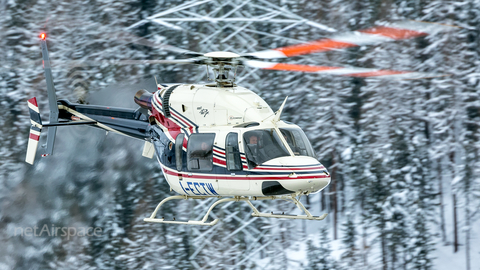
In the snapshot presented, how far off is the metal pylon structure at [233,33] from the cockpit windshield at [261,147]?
1259 cm

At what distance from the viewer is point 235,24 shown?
24203mm

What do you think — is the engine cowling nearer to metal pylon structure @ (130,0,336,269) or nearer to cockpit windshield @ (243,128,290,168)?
cockpit windshield @ (243,128,290,168)

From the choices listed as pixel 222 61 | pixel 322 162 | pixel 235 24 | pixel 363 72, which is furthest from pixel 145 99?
pixel 235 24

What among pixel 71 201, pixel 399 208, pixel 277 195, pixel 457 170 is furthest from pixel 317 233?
pixel 277 195

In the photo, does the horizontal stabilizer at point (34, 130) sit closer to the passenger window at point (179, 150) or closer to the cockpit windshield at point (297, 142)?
the passenger window at point (179, 150)

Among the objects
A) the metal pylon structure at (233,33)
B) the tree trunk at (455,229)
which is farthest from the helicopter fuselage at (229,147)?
the tree trunk at (455,229)

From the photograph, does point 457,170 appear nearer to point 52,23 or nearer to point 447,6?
point 447,6

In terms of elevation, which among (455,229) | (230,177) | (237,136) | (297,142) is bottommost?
(455,229)

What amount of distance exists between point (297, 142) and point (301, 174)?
0.72m

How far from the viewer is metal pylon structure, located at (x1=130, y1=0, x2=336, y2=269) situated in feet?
73.4

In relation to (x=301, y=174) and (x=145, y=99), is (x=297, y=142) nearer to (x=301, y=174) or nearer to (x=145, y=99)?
(x=301, y=174)

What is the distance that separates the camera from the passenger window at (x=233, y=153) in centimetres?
1016

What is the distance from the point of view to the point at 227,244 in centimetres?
2225

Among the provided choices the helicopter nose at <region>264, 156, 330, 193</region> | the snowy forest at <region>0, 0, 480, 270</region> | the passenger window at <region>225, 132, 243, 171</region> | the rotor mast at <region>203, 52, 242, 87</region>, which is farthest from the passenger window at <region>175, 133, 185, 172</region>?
the snowy forest at <region>0, 0, 480, 270</region>
